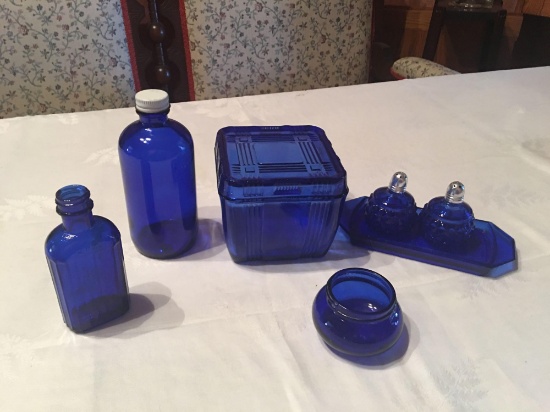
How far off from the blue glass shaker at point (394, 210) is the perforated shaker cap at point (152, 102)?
0.92 ft

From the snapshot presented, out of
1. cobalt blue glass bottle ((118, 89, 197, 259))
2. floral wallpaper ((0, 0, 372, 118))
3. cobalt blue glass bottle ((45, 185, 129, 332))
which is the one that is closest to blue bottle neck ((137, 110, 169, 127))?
cobalt blue glass bottle ((118, 89, 197, 259))

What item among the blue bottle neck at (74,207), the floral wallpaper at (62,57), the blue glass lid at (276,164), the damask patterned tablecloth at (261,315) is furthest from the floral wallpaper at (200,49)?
the blue bottle neck at (74,207)

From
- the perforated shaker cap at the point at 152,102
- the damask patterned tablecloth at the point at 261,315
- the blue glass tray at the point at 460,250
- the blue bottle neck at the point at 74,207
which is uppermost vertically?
the perforated shaker cap at the point at 152,102

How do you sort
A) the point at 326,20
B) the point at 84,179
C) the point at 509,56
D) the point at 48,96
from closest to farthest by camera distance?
the point at 84,179
the point at 48,96
the point at 326,20
the point at 509,56

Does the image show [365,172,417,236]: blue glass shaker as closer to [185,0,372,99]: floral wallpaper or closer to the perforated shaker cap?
the perforated shaker cap

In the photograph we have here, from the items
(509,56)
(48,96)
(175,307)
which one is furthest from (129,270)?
(509,56)

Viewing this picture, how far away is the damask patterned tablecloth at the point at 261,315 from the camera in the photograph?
1.51 feet

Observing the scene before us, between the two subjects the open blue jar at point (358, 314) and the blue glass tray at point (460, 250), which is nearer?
the open blue jar at point (358, 314)

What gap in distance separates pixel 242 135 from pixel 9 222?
0.32 m

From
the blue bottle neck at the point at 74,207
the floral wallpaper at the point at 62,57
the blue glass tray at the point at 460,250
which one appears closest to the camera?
the blue bottle neck at the point at 74,207

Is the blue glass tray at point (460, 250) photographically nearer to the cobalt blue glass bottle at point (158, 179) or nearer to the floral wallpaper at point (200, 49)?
the cobalt blue glass bottle at point (158, 179)

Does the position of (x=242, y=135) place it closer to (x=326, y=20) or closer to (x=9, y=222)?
(x=9, y=222)

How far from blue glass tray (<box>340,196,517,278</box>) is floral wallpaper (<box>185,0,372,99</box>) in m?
0.82

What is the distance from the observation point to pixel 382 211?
627 mm
